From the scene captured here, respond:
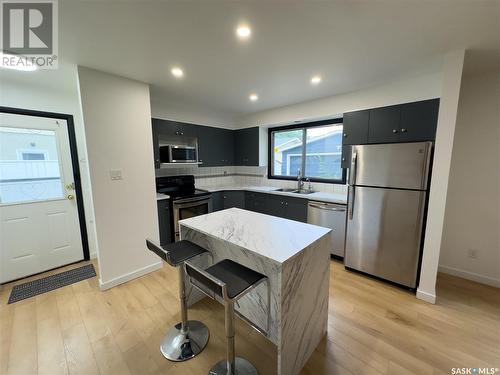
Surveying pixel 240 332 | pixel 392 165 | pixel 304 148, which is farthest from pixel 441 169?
pixel 240 332

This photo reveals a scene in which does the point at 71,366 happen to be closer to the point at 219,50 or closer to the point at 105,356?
the point at 105,356

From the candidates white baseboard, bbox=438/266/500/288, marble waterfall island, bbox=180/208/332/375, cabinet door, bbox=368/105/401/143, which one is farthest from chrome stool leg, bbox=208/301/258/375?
white baseboard, bbox=438/266/500/288

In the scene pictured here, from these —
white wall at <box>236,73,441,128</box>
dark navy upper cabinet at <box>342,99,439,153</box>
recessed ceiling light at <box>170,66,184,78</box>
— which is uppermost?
recessed ceiling light at <box>170,66,184,78</box>

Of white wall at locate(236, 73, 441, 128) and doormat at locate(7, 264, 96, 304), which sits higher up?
white wall at locate(236, 73, 441, 128)

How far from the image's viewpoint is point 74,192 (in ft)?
9.49

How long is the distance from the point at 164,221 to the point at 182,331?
167 cm

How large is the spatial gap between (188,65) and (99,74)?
0.96m

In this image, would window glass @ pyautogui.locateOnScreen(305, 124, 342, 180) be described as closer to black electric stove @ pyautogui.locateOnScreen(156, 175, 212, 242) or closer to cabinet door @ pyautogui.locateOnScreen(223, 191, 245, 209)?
cabinet door @ pyautogui.locateOnScreen(223, 191, 245, 209)

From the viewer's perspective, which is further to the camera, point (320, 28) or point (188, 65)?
point (188, 65)

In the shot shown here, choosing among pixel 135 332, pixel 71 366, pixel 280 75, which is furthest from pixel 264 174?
pixel 71 366

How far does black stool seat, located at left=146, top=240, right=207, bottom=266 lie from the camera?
1.46 m

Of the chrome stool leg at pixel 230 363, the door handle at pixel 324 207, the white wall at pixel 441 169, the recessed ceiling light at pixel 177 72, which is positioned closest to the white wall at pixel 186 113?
the recessed ceiling light at pixel 177 72

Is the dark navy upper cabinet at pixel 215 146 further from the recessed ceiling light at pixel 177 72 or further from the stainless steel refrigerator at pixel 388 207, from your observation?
the stainless steel refrigerator at pixel 388 207

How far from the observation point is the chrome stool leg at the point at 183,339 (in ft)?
5.18
